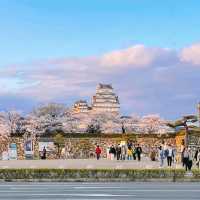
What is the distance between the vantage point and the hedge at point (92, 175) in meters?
28.4

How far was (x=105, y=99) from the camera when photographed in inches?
5901

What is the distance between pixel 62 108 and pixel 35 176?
80713 millimetres

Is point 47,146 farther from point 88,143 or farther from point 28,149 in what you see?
point 88,143

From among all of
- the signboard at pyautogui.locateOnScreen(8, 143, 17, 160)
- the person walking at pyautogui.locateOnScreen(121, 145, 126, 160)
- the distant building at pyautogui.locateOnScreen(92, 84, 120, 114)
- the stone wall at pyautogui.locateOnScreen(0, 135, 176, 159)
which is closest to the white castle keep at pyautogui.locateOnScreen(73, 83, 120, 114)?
the distant building at pyautogui.locateOnScreen(92, 84, 120, 114)

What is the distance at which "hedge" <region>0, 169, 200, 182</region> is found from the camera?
1118 inches

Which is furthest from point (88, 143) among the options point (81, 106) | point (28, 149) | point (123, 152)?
point (81, 106)

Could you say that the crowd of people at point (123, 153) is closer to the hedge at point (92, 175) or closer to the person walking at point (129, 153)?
the person walking at point (129, 153)

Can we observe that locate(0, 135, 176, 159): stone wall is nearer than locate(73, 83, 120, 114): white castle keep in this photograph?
Yes

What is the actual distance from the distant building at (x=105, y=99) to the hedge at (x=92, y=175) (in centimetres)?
11736

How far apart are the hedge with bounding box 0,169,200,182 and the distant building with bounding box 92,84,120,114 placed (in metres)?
117

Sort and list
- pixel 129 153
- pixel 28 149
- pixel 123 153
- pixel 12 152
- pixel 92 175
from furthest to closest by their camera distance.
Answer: pixel 28 149, pixel 12 152, pixel 123 153, pixel 129 153, pixel 92 175

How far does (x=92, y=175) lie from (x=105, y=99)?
121m

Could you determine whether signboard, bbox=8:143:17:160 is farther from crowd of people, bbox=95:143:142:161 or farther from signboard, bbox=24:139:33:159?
crowd of people, bbox=95:143:142:161

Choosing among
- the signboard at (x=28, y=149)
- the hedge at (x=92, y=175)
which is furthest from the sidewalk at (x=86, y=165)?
the signboard at (x=28, y=149)
